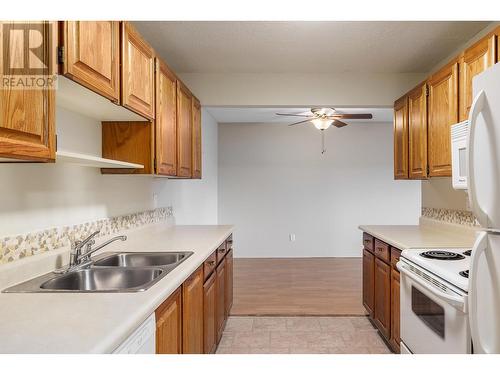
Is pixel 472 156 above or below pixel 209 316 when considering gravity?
above

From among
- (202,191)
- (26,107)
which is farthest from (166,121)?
(202,191)

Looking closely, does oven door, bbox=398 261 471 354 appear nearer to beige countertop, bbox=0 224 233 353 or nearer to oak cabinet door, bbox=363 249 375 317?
oak cabinet door, bbox=363 249 375 317

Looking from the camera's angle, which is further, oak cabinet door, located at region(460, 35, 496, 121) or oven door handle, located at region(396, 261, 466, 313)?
oak cabinet door, located at region(460, 35, 496, 121)

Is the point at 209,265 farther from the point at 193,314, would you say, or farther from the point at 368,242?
the point at 368,242

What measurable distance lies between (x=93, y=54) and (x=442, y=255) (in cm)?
Result: 218

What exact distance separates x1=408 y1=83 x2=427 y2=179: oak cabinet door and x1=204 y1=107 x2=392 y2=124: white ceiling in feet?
6.99

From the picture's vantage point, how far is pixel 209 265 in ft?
8.14

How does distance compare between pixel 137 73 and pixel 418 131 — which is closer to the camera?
pixel 137 73

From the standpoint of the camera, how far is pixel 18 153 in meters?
1.11

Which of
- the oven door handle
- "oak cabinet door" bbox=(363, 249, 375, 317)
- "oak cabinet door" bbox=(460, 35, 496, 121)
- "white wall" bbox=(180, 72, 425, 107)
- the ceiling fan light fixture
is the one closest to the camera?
the oven door handle

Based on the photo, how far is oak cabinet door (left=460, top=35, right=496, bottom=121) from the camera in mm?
2088

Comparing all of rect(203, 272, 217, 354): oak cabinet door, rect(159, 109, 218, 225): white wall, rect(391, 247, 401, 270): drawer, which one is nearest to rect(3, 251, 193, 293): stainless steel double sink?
rect(203, 272, 217, 354): oak cabinet door

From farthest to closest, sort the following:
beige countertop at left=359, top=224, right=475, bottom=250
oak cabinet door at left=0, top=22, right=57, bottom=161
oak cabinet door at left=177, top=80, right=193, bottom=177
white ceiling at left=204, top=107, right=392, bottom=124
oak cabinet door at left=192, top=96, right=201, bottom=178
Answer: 1. white ceiling at left=204, top=107, right=392, bottom=124
2. oak cabinet door at left=192, top=96, right=201, bottom=178
3. oak cabinet door at left=177, top=80, right=193, bottom=177
4. beige countertop at left=359, top=224, right=475, bottom=250
5. oak cabinet door at left=0, top=22, right=57, bottom=161
